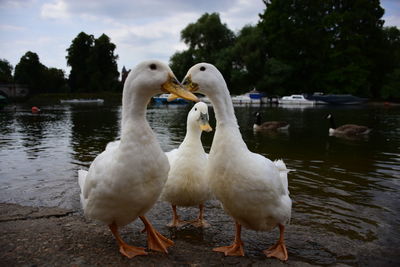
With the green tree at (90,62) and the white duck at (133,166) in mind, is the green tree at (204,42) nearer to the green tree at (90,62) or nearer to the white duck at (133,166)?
the green tree at (90,62)

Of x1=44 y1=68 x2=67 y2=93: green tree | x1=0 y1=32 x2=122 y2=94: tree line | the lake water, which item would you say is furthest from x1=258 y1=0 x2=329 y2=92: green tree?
x1=44 y1=68 x2=67 y2=93: green tree

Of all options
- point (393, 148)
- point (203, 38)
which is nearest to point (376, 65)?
point (203, 38)

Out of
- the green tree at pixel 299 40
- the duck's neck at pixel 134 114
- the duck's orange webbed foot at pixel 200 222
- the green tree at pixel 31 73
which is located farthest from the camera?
the green tree at pixel 31 73

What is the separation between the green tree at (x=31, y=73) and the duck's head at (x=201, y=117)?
8266 cm

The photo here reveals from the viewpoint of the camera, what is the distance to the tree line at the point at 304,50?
186 ft

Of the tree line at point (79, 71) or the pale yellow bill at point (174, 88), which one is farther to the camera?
the tree line at point (79, 71)

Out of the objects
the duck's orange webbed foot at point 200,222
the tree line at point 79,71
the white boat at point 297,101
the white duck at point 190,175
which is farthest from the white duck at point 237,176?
the tree line at point 79,71

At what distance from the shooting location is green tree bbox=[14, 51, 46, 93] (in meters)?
77.6

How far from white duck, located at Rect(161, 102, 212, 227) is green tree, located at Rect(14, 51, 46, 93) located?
82814 mm

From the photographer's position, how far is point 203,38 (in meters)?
62.2

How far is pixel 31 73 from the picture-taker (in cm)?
7819

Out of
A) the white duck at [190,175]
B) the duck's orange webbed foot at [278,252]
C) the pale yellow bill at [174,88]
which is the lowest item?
the duck's orange webbed foot at [278,252]

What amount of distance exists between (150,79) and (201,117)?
1907mm

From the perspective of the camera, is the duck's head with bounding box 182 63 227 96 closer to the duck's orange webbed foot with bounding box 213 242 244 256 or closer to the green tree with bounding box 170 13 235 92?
the duck's orange webbed foot with bounding box 213 242 244 256
